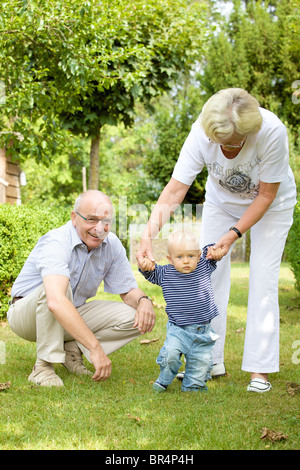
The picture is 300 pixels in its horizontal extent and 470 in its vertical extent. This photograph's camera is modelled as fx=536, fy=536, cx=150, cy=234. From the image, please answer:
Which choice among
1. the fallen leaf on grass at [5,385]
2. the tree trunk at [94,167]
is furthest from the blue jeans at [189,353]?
the tree trunk at [94,167]

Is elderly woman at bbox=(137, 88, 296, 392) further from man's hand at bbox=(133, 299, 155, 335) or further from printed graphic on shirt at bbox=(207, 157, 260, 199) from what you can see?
man's hand at bbox=(133, 299, 155, 335)

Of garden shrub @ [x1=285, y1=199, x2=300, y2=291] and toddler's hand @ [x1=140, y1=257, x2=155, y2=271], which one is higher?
toddler's hand @ [x1=140, y1=257, x2=155, y2=271]

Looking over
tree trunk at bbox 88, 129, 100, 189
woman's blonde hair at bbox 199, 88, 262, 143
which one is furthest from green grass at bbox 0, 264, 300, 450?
tree trunk at bbox 88, 129, 100, 189

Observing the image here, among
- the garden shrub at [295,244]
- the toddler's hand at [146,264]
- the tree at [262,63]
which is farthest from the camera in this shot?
the tree at [262,63]

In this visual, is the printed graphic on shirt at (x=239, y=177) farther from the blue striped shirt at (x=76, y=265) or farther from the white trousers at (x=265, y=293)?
the blue striped shirt at (x=76, y=265)

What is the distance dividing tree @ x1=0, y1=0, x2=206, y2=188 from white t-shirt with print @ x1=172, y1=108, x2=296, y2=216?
120 inches

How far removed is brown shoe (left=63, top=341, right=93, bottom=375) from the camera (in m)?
3.61

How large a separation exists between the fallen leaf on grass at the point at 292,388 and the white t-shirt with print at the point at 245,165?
3.67 ft

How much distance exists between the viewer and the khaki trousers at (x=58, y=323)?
129 inches

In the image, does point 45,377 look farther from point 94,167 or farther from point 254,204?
point 94,167

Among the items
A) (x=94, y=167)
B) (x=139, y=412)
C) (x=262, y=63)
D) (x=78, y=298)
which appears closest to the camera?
(x=139, y=412)

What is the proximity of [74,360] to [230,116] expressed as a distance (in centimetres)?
194

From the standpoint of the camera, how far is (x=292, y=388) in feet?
11.0

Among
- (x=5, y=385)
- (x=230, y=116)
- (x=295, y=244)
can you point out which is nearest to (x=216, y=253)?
(x=230, y=116)
